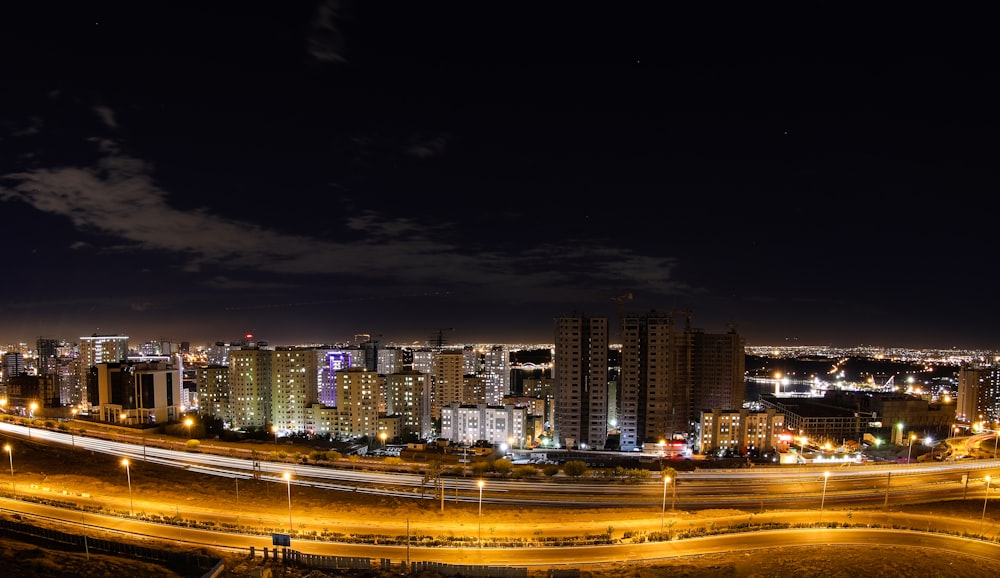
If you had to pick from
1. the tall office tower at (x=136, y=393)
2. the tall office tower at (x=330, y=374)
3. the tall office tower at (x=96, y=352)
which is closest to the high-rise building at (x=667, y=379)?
the tall office tower at (x=330, y=374)

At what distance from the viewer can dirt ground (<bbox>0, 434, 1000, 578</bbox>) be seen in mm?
10133

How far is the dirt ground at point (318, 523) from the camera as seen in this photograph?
1013 cm

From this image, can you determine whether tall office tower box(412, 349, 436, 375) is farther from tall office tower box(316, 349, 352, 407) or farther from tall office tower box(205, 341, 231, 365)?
tall office tower box(205, 341, 231, 365)

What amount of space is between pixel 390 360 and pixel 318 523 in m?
45.7

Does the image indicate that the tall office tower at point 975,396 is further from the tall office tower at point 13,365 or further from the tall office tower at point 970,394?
the tall office tower at point 13,365

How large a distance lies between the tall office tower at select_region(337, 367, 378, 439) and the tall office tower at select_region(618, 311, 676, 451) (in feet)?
52.1

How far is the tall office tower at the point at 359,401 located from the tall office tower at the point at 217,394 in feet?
33.6

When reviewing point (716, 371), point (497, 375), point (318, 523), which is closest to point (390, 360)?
point (497, 375)

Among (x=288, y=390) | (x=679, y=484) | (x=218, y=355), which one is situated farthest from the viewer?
(x=218, y=355)

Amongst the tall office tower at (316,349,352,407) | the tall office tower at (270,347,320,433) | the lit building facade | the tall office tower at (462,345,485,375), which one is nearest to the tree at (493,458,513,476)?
the lit building facade

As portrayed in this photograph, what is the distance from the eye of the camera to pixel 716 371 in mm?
42062

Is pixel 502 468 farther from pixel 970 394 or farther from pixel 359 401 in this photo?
pixel 970 394

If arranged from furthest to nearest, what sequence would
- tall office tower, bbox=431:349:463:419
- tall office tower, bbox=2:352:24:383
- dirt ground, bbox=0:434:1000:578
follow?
tall office tower, bbox=2:352:24:383, tall office tower, bbox=431:349:463:419, dirt ground, bbox=0:434:1000:578

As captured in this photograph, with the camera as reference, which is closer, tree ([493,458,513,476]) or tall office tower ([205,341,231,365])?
tree ([493,458,513,476])
